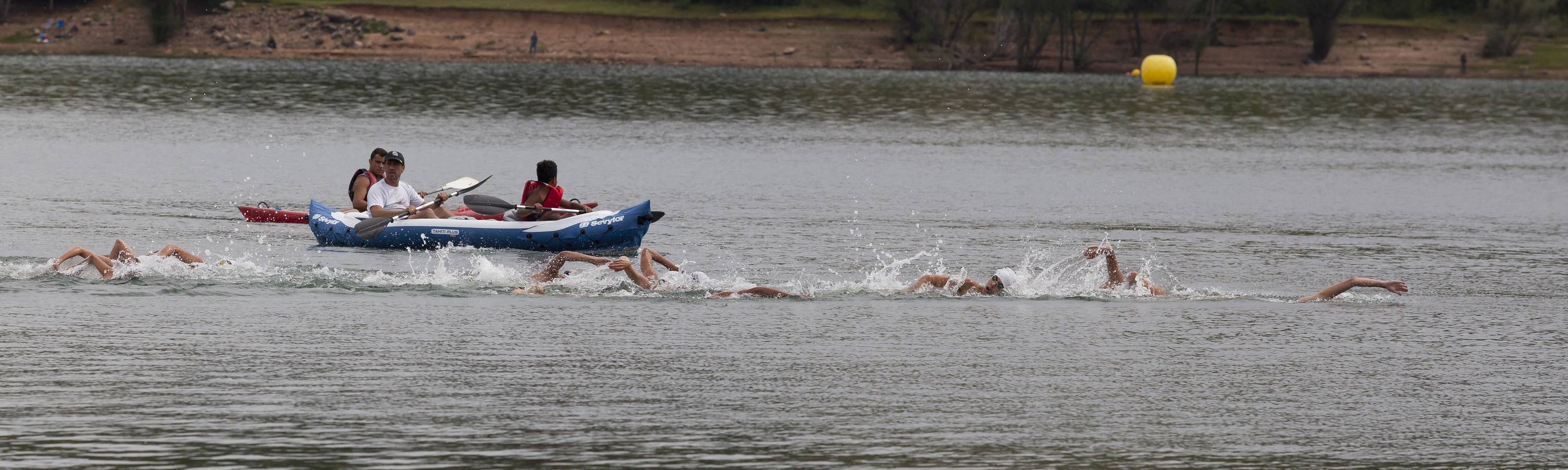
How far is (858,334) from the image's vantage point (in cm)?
1459

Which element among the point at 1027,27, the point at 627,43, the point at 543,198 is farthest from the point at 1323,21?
the point at 543,198

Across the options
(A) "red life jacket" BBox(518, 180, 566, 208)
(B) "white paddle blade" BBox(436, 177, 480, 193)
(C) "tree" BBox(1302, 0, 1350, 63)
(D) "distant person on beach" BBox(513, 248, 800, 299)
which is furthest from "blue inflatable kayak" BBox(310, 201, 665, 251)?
(C) "tree" BBox(1302, 0, 1350, 63)

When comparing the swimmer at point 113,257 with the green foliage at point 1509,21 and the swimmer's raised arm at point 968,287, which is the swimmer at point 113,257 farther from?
the green foliage at point 1509,21

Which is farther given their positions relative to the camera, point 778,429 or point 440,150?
point 440,150

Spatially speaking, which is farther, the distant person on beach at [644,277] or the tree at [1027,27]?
the tree at [1027,27]

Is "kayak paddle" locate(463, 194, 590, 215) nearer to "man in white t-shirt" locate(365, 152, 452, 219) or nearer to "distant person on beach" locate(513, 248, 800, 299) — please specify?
"man in white t-shirt" locate(365, 152, 452, 219)

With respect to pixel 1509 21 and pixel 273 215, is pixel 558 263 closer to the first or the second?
pixel 273 215

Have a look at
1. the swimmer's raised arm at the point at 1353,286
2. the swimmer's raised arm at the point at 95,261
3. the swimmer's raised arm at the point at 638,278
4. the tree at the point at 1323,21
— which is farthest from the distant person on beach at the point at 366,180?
the tree at the point at 1323,21

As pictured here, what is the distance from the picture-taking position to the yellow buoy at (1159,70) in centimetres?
7250

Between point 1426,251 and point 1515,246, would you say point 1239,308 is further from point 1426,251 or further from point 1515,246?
point 1515,246

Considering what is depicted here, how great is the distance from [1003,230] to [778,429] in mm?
12829

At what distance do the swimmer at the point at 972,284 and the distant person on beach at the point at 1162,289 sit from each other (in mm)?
807

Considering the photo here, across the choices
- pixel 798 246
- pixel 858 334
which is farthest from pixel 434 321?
pixel 798 246

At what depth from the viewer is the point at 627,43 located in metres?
86.0
